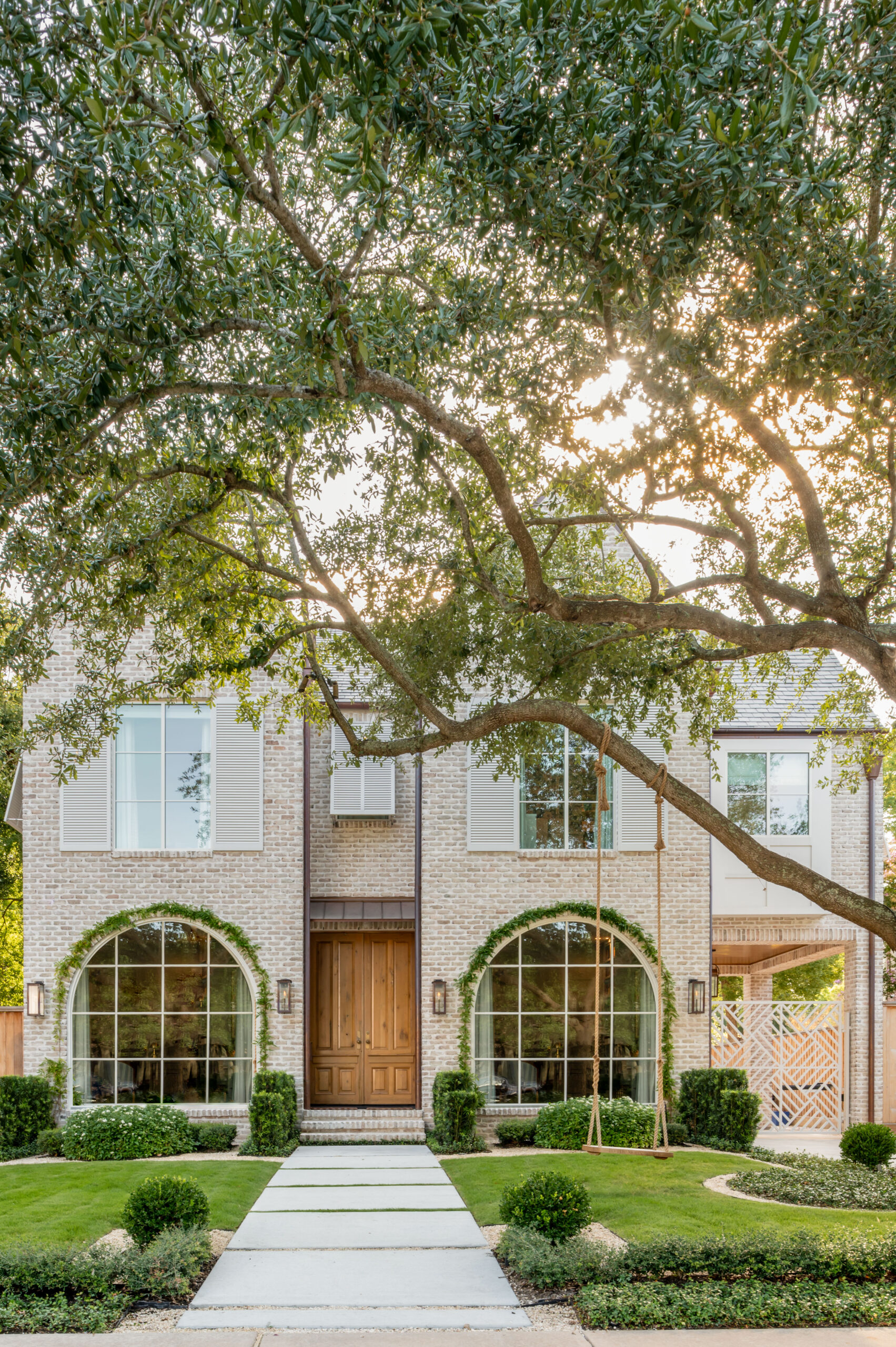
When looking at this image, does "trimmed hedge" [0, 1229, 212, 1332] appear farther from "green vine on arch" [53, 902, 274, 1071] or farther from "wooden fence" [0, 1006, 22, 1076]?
"wooden fence" [0, 1006, 22, 1076]

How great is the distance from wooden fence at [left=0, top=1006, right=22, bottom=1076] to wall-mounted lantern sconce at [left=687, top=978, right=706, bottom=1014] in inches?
369

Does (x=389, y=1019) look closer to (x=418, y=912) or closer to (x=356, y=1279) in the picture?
(x=418, y=912)

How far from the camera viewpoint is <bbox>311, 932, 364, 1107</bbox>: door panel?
15594mm

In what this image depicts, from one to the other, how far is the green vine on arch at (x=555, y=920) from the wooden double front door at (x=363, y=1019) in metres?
1.06

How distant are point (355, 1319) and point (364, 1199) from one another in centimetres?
358

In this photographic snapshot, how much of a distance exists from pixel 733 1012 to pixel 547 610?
10260 mm

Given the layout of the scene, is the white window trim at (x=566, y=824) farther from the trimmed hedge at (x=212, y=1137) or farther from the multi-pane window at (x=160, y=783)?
the trimmed hedge at (x=212, y=1137)

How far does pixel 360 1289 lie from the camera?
7688 mm

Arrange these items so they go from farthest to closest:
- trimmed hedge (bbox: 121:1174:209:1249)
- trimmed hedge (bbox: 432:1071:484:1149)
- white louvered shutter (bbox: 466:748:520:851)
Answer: white louvered shutter (bbox: 466:748:520:851) < trimmed hedge (bbox: 432:1071:484:1149) < trimmed hedge (bbox: 121:1174:209:1249)

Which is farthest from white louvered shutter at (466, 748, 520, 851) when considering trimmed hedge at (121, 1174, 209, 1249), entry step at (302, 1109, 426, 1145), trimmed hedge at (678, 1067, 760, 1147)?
trimmed hedge at (121, 1174, 209, 1249)

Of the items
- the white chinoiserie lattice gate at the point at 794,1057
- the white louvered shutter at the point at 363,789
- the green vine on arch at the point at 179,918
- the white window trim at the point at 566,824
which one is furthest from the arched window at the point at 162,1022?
the white chinoiserie lattice gate at the point at 794,1057

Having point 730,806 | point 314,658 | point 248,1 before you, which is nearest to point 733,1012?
point 730,806

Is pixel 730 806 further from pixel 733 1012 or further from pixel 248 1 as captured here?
pixel 248 1

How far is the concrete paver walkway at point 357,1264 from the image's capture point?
7.09 meters
